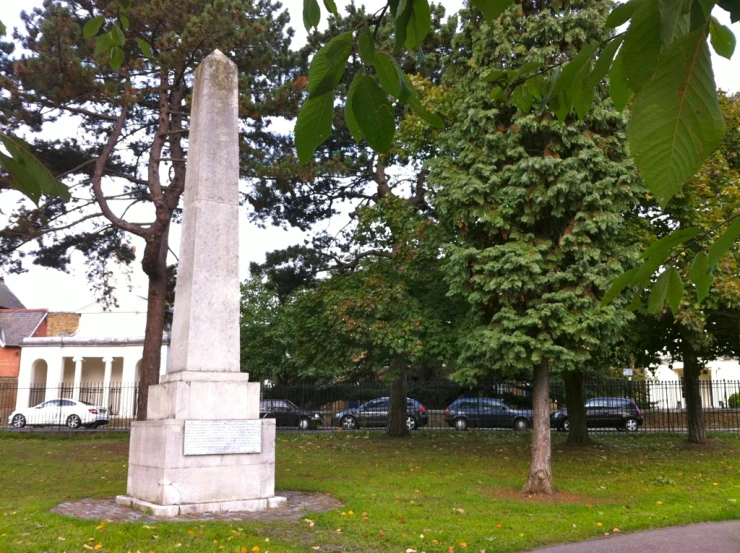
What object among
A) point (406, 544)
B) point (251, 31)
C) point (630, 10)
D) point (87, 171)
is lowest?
point (406, 544)

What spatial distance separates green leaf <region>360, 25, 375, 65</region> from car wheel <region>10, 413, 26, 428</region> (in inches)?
1323

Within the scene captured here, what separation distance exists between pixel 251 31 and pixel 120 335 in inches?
1210

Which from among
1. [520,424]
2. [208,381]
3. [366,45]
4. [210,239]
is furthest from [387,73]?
[520,424]

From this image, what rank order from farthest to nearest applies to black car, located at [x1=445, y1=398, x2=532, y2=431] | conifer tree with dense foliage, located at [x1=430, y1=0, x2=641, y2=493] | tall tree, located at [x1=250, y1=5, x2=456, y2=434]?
1. black car, located at [x1=445, y1=398, x2=532, y2=431]
2. tall tree, located at [x1=250, y1=5, x2=456, y2=434]
3. conifer tree with dense foliage, located at [x1=430, y1=0, x2=641, y2=493]

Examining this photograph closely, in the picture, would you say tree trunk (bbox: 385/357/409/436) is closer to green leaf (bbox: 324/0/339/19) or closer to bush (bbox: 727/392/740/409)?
bush (bbox: 727/392/740/409)

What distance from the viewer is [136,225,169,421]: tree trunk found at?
20.1 meters

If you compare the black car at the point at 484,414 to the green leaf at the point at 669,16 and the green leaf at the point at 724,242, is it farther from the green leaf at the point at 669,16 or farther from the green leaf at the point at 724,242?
the green leaf at the point at 669,16

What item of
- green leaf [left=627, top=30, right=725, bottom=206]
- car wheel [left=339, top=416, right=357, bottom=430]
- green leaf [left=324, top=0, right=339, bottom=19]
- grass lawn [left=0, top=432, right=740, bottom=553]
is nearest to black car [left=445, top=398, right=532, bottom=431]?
car wheel [left=339, top=416, right=357, bottom=430]

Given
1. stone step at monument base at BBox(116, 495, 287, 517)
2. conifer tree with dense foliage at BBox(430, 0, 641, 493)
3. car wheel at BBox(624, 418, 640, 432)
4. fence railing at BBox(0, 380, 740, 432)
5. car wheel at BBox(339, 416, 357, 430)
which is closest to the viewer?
stone step at monument base at BBox(116, 495, 287, 517)

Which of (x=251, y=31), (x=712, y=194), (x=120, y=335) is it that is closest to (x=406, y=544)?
(x=712, y=194)

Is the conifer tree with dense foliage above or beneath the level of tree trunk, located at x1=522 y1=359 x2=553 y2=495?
above

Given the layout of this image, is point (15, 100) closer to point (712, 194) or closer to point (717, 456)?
point (712, 194)

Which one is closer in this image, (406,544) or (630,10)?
(630,10)

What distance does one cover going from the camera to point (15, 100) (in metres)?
17.3
